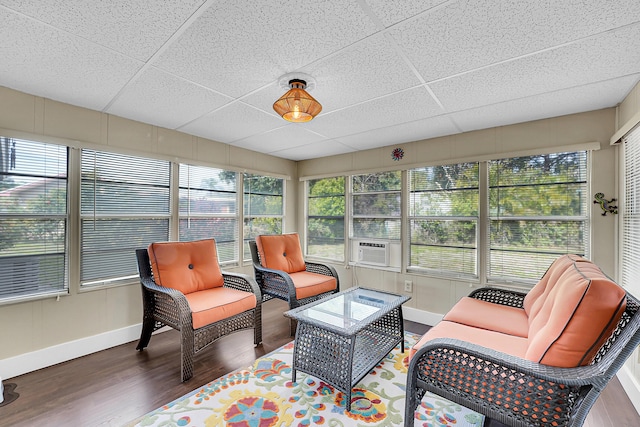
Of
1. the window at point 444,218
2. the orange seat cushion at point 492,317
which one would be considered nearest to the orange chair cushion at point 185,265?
the orange seat cushion at point 492,317

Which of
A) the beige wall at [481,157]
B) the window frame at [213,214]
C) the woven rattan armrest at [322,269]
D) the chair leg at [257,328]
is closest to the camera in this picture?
the beige wall at [481,157]

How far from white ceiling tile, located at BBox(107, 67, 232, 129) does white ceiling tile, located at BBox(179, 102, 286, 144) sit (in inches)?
4.2

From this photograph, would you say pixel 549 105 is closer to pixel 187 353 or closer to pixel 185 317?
pixel 185 317

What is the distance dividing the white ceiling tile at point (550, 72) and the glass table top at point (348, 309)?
178 centimetres

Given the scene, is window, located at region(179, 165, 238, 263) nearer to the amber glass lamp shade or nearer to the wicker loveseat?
the amber glass lamp shade

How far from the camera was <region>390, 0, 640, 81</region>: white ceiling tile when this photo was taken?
128 centimetres

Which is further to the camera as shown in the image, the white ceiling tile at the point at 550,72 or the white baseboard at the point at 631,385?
the white baseboard at the point at 631,385

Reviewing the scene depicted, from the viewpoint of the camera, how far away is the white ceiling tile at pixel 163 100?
204 centimetres

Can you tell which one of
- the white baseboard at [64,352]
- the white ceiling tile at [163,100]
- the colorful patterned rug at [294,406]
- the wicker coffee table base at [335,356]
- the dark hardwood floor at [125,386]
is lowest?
the dark hardwood floor at [125,386]

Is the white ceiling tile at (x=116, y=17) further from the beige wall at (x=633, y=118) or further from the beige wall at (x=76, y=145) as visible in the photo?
the beige wall at (x=633, y=118)

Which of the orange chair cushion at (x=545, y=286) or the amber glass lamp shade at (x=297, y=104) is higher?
the amber glass lamp shade at (x=297, y=104)

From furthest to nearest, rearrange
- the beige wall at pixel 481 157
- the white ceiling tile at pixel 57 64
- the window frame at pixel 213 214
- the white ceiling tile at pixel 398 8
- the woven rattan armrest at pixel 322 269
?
the woven rattan armrest at pixel 322 269 → the window frame at pixel 213 214 → the beige wall at pixel 481 157 → the white ceiling tile at pixel 57 64 → the white ceiling tile at pixel 398 8

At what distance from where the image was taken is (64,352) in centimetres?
240

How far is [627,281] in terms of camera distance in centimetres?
220
